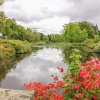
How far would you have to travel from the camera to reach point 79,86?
5496 millimetres

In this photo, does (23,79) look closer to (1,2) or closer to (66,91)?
(66,91)

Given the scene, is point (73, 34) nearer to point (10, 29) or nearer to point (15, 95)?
point (10, 29)

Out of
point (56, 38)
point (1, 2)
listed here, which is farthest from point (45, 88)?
point (56, 38)

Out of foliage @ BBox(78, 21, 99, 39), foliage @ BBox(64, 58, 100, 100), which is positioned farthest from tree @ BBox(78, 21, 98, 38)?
foliage @ BBox(64, 58, 100, 100)

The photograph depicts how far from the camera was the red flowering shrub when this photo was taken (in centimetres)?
530

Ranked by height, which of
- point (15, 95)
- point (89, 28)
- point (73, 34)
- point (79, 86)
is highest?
point (89, 28)

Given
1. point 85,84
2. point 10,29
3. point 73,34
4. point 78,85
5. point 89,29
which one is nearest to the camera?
point 85,84

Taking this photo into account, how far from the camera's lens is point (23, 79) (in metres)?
14.5

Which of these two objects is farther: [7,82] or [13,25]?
[13,25]

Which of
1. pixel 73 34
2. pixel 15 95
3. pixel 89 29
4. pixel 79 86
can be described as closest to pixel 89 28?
pixel 89 29

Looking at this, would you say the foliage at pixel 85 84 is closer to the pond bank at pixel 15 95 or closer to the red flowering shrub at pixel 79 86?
the red flowering shrub at pixel 79 86

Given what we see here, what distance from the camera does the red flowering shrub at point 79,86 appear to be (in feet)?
17.4

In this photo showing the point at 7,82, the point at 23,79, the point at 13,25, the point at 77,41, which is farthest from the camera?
the point at 77,41

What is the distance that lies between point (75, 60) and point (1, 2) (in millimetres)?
28843
